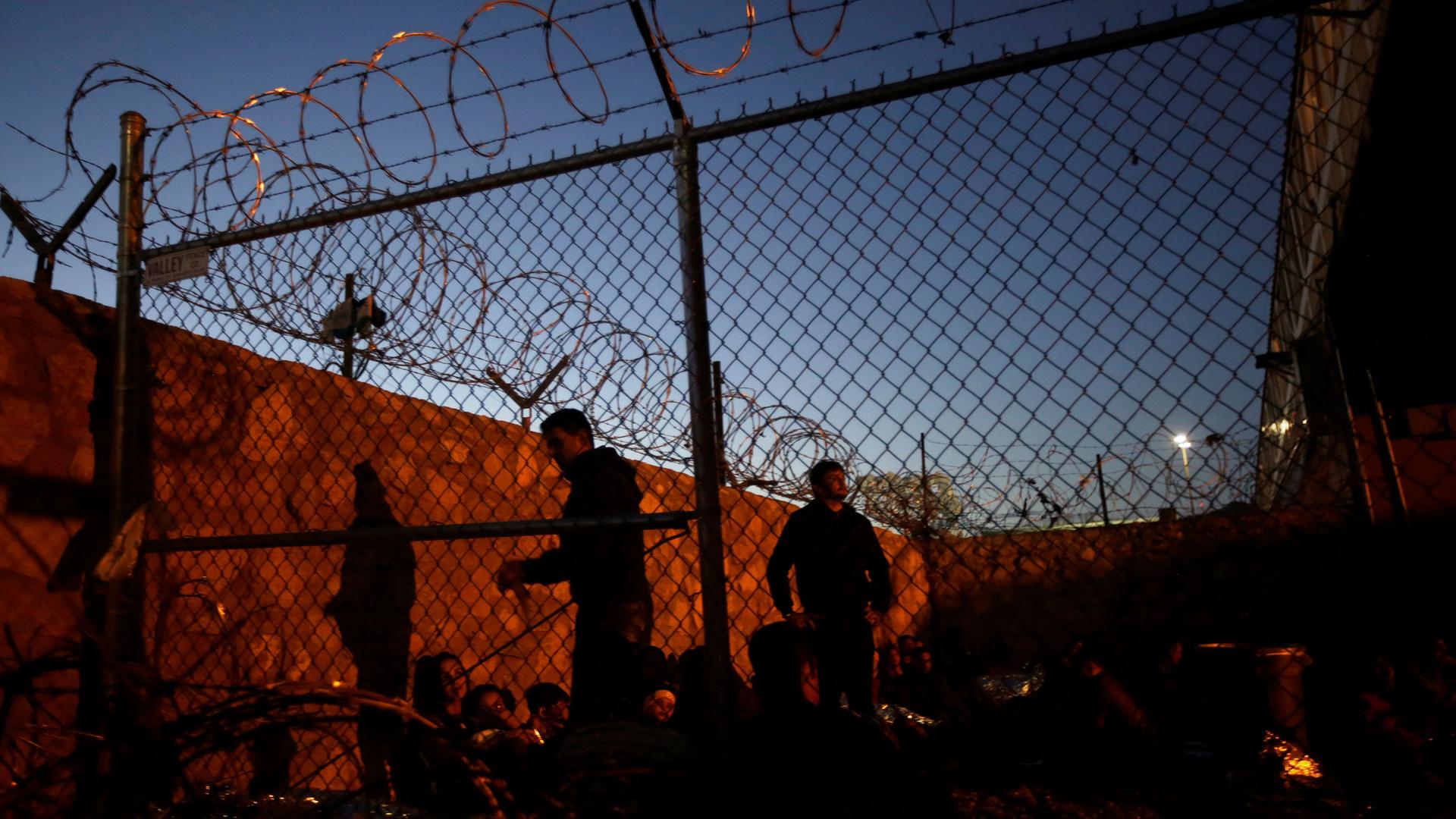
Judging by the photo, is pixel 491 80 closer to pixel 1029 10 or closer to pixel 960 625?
pixel 1029 10

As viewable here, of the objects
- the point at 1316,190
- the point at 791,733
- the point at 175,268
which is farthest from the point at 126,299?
the point at 1316,190

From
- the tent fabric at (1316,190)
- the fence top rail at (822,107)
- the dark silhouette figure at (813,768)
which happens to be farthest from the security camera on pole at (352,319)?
the tent fabric at (1316,190)

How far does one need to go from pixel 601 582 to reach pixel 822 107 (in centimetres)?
163

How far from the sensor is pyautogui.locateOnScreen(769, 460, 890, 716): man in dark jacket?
343 centimetres

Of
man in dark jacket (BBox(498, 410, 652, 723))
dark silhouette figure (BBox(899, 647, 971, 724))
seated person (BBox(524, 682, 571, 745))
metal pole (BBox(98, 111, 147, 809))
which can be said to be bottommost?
dark silhouette figure (BBox(899, 647, 971, 724))

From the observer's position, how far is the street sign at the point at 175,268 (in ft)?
9.87

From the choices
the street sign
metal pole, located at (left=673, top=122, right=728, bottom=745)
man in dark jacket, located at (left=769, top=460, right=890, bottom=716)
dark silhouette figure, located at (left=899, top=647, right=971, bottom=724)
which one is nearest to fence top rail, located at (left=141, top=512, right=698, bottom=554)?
metal pole, located at (left=673, top=122, right=728, bottom=745)

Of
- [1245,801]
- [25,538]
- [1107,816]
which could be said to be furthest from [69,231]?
[1245,801]

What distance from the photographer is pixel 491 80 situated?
2764 millimetres

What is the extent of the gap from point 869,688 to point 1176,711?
4231mm

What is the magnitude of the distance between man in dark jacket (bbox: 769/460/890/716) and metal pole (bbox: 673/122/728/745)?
1.27 metres

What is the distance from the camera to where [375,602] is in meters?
4.41

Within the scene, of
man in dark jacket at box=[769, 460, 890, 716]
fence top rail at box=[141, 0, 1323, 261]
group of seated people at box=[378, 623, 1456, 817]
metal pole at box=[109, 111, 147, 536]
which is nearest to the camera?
group of seated people at box=[378, 623, 1456, 817]

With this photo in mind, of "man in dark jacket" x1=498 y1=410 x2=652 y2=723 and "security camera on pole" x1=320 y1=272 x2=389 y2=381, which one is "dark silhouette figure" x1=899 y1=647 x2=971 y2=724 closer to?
"man in dark jacket" x1=498 y1=410 x2=652 y2=723
